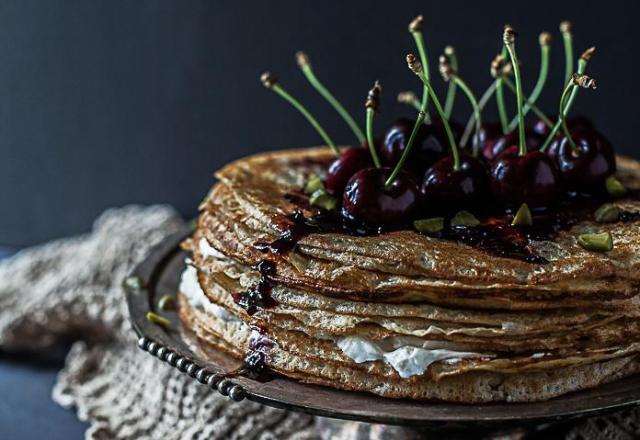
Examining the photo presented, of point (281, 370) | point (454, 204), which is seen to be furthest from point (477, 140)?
point (281, 370)

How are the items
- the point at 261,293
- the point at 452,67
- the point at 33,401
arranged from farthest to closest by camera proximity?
1. the point at 33,401
2. the point at 452,67
3. the point at 261,293

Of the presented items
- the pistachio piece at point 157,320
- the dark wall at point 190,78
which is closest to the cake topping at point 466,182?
the pistachio piece at point 157,320

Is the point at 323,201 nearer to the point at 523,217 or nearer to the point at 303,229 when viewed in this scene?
the point at 303,229

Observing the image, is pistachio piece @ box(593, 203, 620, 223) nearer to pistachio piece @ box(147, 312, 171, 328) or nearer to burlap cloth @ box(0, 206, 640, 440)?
burlap cloth @ box(0, 206, 640, 440)

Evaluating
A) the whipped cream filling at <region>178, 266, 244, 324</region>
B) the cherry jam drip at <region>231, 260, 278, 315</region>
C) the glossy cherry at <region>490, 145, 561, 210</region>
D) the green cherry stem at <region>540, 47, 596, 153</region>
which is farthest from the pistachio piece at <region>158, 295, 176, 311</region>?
the green cherry stem at <region>540, 47, 596, 153</region>

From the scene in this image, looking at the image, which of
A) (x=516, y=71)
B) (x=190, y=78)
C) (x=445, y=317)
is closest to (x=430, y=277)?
(x=445, y=317)

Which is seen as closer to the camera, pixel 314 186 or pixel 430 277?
pixel 430 277
